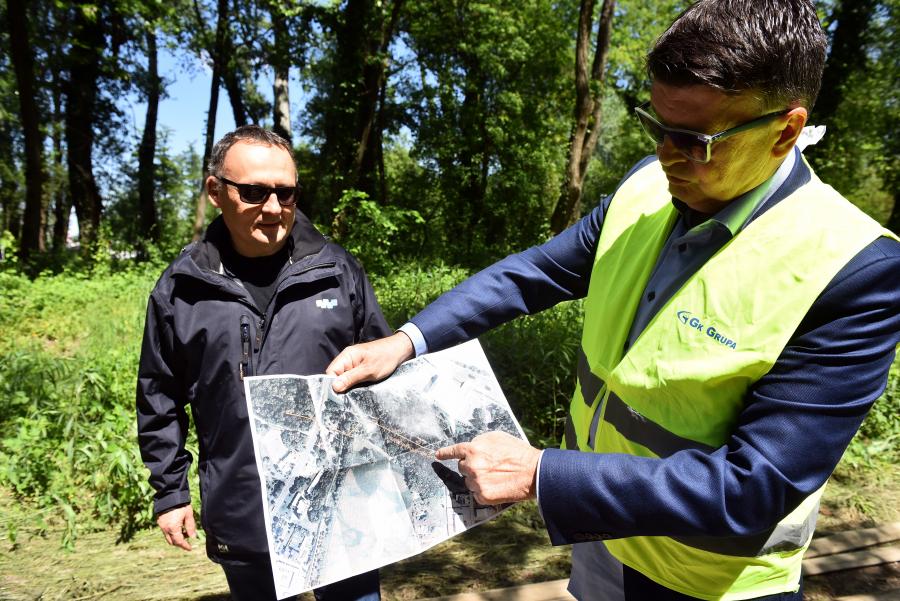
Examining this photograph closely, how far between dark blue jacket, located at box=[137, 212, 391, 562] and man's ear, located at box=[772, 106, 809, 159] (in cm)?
146

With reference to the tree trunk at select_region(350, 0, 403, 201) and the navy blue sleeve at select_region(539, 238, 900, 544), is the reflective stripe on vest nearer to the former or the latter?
the navy blue sleeve at select_region(539, 238, 900, 544)

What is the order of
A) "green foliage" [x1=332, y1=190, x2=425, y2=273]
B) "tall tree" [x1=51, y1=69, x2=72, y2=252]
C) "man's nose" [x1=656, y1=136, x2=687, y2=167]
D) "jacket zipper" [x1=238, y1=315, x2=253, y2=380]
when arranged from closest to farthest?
1. "man's nose" [x1=656, y1=136, x2=687, y2=167]
2. "jacket zipper" [x1=238, y1=315, x2=253, y2=380]
3. "green foliage" [x1=332, y1=190, x2=425, y2=273]
4. "tall tree" [x1=51, y1=69, x2=72, y2=252]

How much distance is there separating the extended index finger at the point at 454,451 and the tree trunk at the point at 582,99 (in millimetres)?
9903

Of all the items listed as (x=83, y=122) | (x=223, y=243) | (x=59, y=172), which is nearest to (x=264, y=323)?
(x=223, y=243)

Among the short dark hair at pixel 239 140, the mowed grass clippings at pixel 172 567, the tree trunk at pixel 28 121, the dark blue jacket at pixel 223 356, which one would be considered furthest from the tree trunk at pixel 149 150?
the dark blue jacket at pixel 223 356

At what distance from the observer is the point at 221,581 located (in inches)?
137

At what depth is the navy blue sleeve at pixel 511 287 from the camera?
1.75 meters

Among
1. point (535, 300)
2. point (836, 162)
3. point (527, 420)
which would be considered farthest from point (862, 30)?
point (535, 300)

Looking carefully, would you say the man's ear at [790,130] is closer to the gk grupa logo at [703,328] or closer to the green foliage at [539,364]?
the gk grupa logo at [703,328]

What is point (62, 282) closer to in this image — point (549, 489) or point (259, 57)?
point (259, 57)

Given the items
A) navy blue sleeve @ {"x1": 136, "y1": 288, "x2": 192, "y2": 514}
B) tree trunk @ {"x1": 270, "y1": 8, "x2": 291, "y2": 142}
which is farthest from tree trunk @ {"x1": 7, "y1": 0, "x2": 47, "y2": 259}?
navy blue sleeve @ {"x1": 136, "y1": 288, "x2": 192, "y2": 514}

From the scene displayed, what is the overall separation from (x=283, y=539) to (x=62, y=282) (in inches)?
445

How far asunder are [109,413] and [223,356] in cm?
344

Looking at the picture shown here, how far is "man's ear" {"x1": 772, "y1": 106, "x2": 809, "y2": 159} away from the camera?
1.12 m
